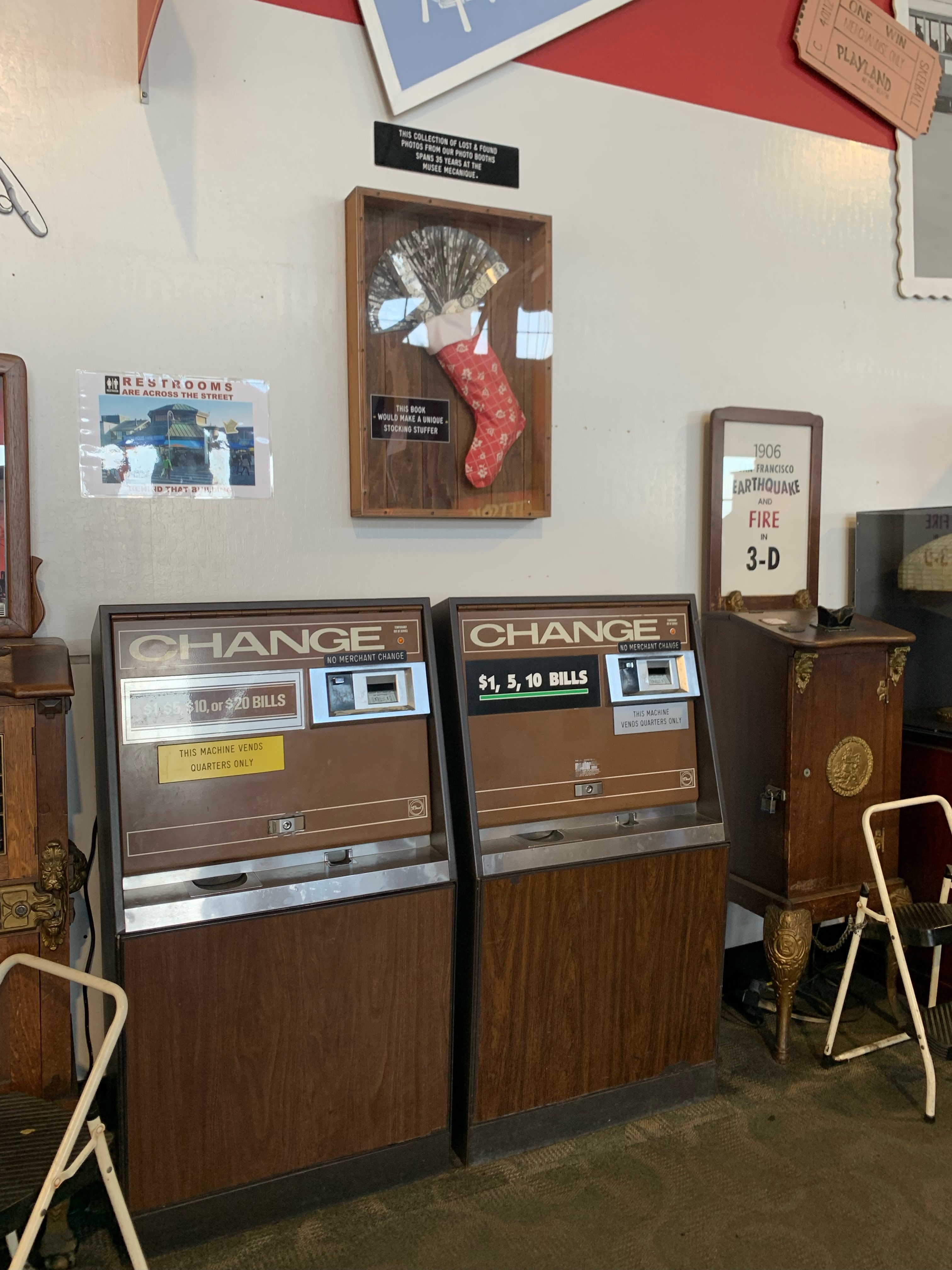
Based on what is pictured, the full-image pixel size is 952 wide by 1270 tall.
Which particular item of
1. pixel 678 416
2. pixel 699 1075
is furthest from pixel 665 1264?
pixel 678 416

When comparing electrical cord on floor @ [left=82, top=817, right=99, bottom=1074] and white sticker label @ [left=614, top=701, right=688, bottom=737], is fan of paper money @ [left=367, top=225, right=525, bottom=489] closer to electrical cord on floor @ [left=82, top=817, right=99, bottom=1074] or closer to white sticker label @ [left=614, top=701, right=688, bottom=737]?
white sticker label @ [left=614, top=701, right=688, bottom=737]

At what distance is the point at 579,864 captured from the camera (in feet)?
7.74

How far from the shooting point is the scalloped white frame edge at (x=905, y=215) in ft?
11.5

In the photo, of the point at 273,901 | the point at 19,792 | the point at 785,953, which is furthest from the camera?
the point at 785,953

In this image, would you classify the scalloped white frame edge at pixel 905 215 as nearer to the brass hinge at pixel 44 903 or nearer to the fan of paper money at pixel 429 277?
the fan of paper money at pixel 429 277

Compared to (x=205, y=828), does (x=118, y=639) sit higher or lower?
higher

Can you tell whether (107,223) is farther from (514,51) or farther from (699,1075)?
(699,1075)

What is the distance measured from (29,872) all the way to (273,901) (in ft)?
1.62

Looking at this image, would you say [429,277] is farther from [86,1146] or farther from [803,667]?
[86,1146]

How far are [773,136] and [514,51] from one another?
104 cm

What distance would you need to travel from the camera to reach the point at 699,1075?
2584 millimetres

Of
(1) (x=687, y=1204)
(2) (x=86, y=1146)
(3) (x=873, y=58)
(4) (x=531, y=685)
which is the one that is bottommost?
(1) (x=687, y=1204)

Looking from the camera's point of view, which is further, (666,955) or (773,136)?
(773,136)

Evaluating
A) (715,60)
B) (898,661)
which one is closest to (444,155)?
(715,60)
